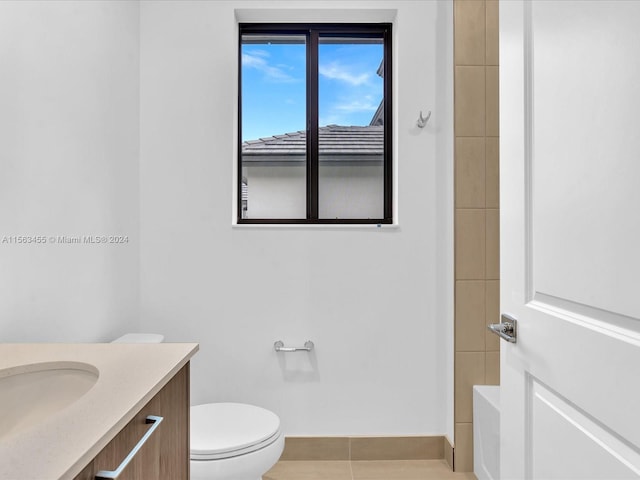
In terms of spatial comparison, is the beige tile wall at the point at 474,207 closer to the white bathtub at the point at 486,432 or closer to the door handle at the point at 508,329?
the white bathtub at the point at 486,432

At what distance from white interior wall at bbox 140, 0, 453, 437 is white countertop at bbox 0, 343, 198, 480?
103cm

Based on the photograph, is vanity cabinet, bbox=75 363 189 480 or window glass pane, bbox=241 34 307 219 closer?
vanity cabinet, bbox=75 363 189 480

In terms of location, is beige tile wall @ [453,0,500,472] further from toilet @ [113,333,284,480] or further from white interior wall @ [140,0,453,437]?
toilet @ [113,333,284,480]

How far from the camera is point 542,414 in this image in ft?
3.06

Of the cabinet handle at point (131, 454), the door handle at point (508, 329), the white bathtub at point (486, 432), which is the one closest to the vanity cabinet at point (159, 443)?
the cabinet handle at point (131, 454)

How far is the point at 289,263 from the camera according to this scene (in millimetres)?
2086

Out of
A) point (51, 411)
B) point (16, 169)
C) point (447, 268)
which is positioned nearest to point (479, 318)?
point (447, 268)

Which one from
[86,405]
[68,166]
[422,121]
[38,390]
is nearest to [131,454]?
[86,405]

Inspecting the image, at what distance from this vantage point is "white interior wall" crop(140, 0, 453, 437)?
81.6 inches

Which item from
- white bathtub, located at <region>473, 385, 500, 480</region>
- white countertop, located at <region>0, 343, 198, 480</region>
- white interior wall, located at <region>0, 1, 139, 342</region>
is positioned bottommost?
white bathtub, located at <region>473, 385, 500, 480</region>

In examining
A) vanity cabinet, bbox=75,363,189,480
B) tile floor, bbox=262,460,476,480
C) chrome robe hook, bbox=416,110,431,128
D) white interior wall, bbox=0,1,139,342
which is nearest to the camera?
vanity cabinet, bbox=75,363,189,480

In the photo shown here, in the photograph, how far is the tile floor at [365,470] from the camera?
1932mm

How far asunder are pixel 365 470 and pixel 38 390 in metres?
1.53

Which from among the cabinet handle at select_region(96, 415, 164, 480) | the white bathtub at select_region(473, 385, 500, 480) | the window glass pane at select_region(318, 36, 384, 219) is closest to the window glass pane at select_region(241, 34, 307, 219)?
the window glass pane at select_region(318, 36, 384, 219)
